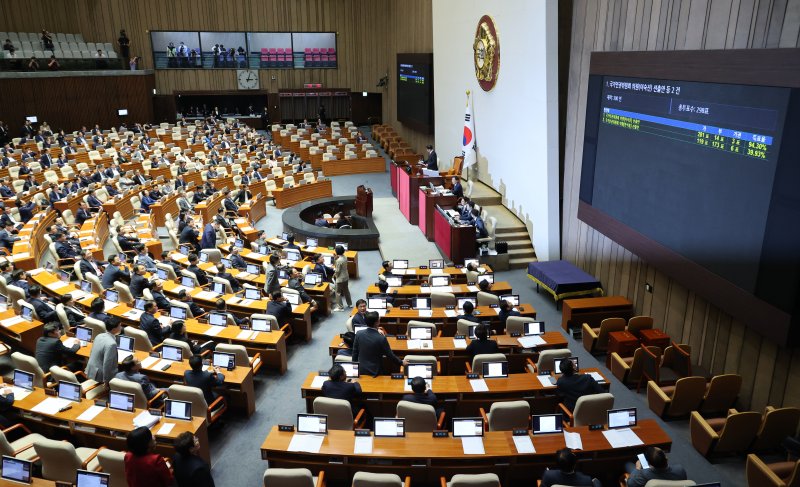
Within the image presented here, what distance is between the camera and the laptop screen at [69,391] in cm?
656

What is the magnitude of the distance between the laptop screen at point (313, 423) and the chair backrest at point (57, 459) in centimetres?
209

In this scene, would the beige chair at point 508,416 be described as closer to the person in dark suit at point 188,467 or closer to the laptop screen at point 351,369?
the laptop screen at point 351,369

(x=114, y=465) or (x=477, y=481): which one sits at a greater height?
(x=477, y=481)

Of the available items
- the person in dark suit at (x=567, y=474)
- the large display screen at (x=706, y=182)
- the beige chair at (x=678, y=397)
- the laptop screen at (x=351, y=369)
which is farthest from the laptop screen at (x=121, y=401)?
the large display screen at (x=706, y=182)

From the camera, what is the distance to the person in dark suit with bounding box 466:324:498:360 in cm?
744

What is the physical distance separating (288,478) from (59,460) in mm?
2343

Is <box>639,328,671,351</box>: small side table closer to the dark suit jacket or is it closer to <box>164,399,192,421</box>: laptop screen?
the dark suit jacket

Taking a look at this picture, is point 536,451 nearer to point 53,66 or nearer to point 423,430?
point 423,430

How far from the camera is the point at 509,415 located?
19.9 ft

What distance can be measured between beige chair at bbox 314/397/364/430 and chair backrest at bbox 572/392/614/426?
2.42 meters

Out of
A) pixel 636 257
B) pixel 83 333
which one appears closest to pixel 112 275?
pixel 83 333

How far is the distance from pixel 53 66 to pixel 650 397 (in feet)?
89.1

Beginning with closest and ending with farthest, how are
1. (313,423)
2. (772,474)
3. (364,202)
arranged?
(772,474)
(313,423)
(364,202)

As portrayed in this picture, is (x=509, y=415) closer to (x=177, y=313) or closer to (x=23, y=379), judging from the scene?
(x=177, y=313)
